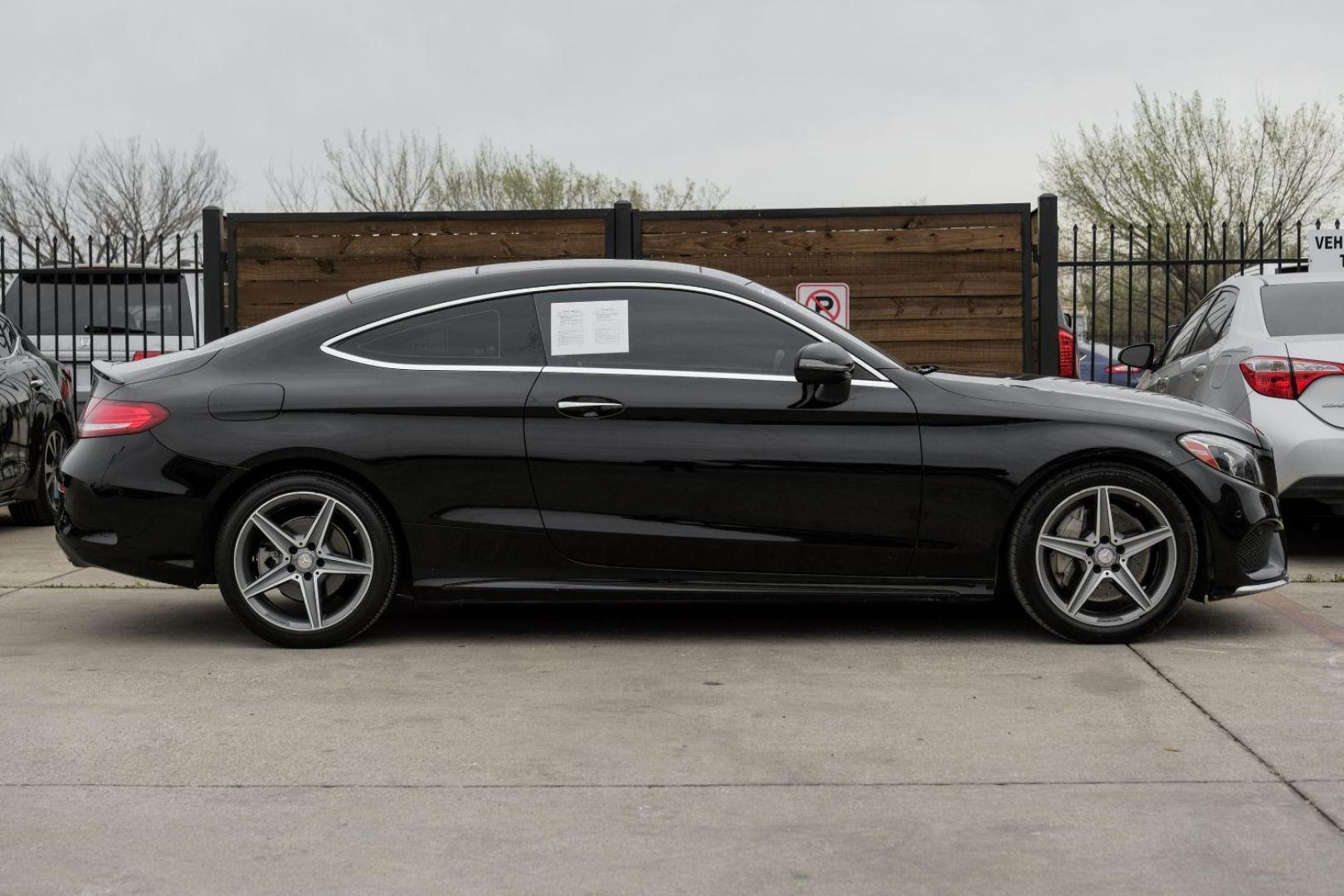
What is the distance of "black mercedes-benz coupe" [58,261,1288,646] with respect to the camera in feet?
19.6

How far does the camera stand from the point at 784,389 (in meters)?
5.99

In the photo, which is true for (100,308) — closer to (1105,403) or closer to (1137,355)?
(1137,355)

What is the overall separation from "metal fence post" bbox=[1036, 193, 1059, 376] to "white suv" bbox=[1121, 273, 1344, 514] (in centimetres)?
180

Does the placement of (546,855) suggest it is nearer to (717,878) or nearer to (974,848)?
(717,878)

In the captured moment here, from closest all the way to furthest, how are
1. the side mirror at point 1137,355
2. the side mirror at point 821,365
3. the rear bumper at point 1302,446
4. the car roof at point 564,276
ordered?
the side mirror at point 821,365, the car roof at point 564,276, the rear bumper at point 1302,446, the side mirror at point 1137,355

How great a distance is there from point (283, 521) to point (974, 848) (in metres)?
3.26

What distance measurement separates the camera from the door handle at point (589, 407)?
599 cm

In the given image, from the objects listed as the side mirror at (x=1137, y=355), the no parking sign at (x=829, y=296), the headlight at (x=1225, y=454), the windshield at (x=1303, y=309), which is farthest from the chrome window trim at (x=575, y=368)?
the no parking sign at (x=829, y=296)

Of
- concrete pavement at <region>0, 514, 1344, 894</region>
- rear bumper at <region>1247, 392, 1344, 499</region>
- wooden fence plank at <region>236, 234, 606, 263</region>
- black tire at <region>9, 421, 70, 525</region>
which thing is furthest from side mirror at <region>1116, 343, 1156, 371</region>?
black tire at <region>9, 421, 70, 525</region>

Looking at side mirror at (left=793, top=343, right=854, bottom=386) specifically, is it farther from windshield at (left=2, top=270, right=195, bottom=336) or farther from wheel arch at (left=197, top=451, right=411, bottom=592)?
Answer: windshield at (left=2, top=270, right=195, bottom=336)

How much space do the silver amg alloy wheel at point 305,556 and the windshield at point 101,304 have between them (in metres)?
7.29

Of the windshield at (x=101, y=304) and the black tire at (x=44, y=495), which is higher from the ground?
the windshield at (x=101, y=304)

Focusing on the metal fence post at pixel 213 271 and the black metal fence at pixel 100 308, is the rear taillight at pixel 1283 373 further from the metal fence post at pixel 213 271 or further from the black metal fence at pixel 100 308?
the black metal fence at pixel 100 308

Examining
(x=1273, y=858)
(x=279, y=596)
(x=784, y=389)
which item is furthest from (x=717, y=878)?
(x=279, y=596)
